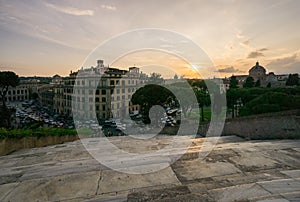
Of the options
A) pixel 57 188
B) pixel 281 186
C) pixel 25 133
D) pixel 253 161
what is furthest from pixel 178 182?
pixel 25 133

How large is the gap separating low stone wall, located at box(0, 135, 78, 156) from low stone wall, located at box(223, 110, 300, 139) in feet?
24.9

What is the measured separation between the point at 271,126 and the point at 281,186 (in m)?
4.21

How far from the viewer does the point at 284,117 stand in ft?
19.2

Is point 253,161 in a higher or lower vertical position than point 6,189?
higher

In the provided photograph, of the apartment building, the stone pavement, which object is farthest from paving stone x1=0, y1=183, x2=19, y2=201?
the apartment building

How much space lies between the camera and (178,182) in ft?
9.39

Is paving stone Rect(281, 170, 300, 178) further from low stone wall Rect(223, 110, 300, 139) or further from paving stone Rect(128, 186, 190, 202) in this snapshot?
low stone wall Rect(223, 110, 300, 139)

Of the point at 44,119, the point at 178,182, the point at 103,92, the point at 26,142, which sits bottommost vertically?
the point at 44,119

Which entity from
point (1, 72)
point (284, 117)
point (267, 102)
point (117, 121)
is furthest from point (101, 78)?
point (284, 117)

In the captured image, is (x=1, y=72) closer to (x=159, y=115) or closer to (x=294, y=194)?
(x=159, y=115)

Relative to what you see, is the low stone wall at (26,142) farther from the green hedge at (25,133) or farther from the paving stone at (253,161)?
the paving stone at (253,161)

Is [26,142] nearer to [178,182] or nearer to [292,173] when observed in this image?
[178,182]

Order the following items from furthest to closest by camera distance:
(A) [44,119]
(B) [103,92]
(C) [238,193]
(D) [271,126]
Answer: (A) [44,119]
(B) [103,92]
(D) [271,126]
(C) [238,193]

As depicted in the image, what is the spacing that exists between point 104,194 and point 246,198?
5.66 feet
